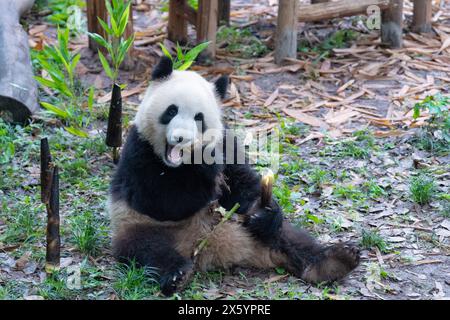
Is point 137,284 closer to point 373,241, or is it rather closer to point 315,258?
point 315,258

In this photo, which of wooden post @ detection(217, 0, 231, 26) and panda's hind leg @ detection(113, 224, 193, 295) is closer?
panda's hind leg @ detection(113, 224, 193, 295)

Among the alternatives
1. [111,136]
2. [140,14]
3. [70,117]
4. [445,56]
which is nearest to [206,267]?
[111,136]

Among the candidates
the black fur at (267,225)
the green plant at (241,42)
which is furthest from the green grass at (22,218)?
the green plant at (241,42)

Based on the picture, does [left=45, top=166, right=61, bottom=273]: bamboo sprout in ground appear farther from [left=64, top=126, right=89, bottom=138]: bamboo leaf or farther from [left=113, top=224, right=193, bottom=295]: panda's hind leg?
[left=64, top=126, right=89, bottom=138]: bamboo leaf

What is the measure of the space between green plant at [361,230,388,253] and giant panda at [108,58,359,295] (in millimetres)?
497

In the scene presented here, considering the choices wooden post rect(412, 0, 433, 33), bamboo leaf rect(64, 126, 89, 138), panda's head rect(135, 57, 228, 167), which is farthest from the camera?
wooden post rect(412, 0, 433, 33)

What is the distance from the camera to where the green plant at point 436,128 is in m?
6.04

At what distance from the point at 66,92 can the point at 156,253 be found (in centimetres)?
229

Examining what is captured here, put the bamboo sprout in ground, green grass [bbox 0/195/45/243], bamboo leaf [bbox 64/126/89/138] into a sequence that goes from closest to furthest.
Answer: the bamboo sprout in ground < green grass [bbox 0/195/45/243] < bamboo leaf [bbox 64/126/89/138]

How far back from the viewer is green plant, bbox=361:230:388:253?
4.78 meters

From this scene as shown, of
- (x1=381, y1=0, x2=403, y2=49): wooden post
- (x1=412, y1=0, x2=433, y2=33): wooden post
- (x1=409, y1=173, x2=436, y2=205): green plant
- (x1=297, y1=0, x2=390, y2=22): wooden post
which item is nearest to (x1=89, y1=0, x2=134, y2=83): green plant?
(x1=409, y1=173, x2=436, y2=205): green plant

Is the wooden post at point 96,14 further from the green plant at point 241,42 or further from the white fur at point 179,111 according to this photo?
the white fur at point 179,111

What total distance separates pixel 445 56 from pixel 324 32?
4.90 feet

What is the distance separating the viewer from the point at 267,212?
4441 millimetres
